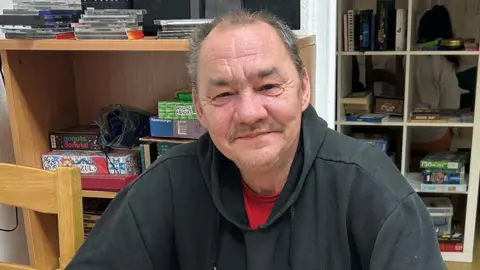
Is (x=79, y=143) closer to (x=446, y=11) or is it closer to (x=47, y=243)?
(x=47, y=243)

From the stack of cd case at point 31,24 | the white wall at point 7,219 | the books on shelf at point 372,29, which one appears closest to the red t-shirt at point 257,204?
the stack of cd case at point 31,24

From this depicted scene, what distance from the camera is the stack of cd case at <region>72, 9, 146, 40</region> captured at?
1487 millimetres

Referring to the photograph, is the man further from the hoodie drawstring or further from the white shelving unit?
the white shelving unit

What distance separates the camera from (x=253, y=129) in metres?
1.01

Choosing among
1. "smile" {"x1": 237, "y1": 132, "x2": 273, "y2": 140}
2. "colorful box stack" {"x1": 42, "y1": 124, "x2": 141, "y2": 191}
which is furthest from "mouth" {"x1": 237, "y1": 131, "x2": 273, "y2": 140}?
"colorful box stack" {"x1": 42, "y1": 124, "x2": 141, "y2": 191}

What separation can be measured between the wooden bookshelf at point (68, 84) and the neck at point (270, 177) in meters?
0.45

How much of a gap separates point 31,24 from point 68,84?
39 centimetres

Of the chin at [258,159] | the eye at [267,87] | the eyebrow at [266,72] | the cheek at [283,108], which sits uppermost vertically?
the eyebrow at [266,72]

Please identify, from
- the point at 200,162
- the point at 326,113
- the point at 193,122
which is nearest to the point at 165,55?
the point at 193,122

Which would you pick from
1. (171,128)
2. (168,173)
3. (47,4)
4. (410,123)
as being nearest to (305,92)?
(168,173)

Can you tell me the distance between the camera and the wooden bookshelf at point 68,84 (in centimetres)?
153

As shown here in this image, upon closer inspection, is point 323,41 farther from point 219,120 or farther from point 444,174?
point 444,174

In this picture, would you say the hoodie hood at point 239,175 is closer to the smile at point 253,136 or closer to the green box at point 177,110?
the smile at point 253,136

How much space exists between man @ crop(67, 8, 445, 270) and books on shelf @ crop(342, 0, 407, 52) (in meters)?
2.06
